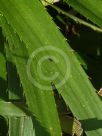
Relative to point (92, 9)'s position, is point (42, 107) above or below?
below

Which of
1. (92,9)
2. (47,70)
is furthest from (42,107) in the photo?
(92,9)

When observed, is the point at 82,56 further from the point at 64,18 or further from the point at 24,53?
the point at 24,53

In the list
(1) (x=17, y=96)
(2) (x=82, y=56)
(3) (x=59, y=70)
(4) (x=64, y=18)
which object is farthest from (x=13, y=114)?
(4) (x=64, y=18)

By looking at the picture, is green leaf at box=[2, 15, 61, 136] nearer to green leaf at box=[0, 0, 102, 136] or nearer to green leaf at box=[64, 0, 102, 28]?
green leaf at box=[0, 0, 102, 136]

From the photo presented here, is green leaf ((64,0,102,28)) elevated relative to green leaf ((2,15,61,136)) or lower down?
elevated

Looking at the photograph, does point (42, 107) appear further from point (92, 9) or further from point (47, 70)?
point (92, 9)

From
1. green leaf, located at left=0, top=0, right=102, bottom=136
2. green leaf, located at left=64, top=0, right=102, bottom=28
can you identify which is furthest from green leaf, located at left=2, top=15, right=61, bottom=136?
green leaf, located at left=64, top=0, right=102, bottom=28

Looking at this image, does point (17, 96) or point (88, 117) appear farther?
point (17, 96)

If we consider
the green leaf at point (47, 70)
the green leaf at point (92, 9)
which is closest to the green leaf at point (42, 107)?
the green leaf at point (47, 70)

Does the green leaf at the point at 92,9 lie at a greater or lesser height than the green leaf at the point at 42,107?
greater

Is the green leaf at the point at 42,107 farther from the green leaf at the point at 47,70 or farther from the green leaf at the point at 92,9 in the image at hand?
the green leaf at the point at 92,9

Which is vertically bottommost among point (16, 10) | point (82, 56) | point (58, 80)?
point (82, 56)
